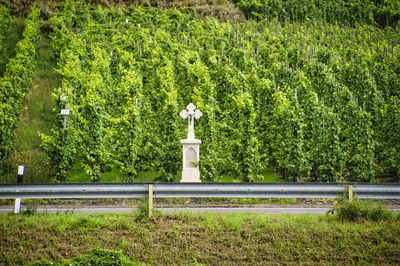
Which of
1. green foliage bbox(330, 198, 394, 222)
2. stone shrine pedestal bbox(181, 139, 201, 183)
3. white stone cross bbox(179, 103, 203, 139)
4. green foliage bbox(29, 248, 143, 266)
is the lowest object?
green foliage bbox(29, 248, 143, 266)

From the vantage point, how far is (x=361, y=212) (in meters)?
8.28

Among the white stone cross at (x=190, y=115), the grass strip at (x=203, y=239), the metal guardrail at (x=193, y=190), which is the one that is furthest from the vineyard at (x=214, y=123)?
the grass strip at (x=203, y=239)

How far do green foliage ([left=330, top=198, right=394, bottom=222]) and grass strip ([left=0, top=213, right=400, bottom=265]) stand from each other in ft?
0.64

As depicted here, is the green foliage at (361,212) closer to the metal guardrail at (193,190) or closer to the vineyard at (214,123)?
the metal guardrail at (193,190)

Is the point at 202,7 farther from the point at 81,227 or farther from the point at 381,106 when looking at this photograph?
the point at 81,227

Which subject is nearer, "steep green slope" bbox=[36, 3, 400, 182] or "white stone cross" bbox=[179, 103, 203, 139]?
"white stone cross" bbox=[179, 103, 203, 139]

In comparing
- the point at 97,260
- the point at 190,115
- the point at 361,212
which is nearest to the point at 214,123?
the point at 190,115

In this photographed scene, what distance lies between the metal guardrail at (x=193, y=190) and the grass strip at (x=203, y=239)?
1.98 feet

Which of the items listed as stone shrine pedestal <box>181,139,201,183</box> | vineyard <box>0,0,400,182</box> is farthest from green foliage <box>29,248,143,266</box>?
vineyard <box>0,0,400,182</box>

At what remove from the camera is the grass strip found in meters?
6.84

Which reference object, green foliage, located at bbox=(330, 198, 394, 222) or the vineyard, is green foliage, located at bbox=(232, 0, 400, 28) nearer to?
the vineyard

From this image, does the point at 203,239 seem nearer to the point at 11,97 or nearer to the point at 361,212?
the point at 361,212

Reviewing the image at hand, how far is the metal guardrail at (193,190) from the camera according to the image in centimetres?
847

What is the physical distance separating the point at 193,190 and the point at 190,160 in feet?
20.4
